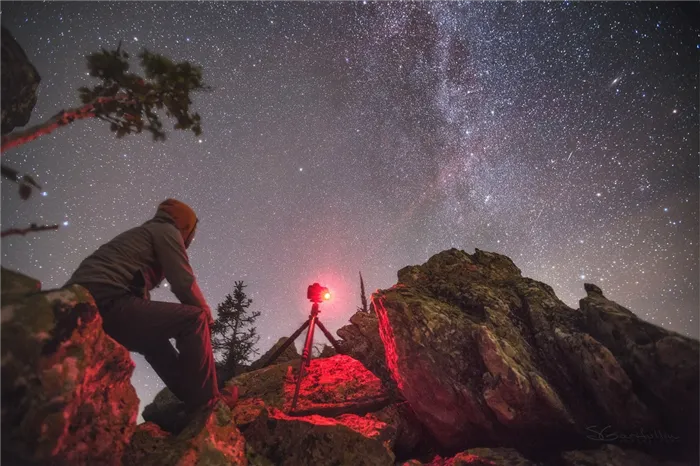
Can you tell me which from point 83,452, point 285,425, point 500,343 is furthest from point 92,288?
point 500,343

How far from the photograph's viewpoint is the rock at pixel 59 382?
2.76 metres

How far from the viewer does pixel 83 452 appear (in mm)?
3289

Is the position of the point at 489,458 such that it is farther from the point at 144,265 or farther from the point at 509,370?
the point at 144,265

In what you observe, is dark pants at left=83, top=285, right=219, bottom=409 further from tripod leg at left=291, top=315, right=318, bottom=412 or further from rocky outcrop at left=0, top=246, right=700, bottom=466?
tripod leg at left=291, top=315, right=318, bottom=412

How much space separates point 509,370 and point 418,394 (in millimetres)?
1884

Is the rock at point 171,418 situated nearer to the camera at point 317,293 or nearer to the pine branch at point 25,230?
the pine branch at point 25,230

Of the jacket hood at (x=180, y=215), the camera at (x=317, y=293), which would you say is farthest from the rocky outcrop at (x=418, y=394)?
the camera at (x=317, y=293)

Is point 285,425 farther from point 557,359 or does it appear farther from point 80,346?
point 557,359

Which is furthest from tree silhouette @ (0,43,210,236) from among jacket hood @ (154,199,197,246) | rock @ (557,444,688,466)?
rock @ (557,444,688,466)

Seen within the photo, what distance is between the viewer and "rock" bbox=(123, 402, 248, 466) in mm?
3871

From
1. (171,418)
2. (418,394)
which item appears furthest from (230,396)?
(418,394)

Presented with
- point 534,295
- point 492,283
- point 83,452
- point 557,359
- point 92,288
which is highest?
point 492,283

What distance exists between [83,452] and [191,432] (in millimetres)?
1223

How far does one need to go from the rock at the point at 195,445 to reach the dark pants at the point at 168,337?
14.1 inches
